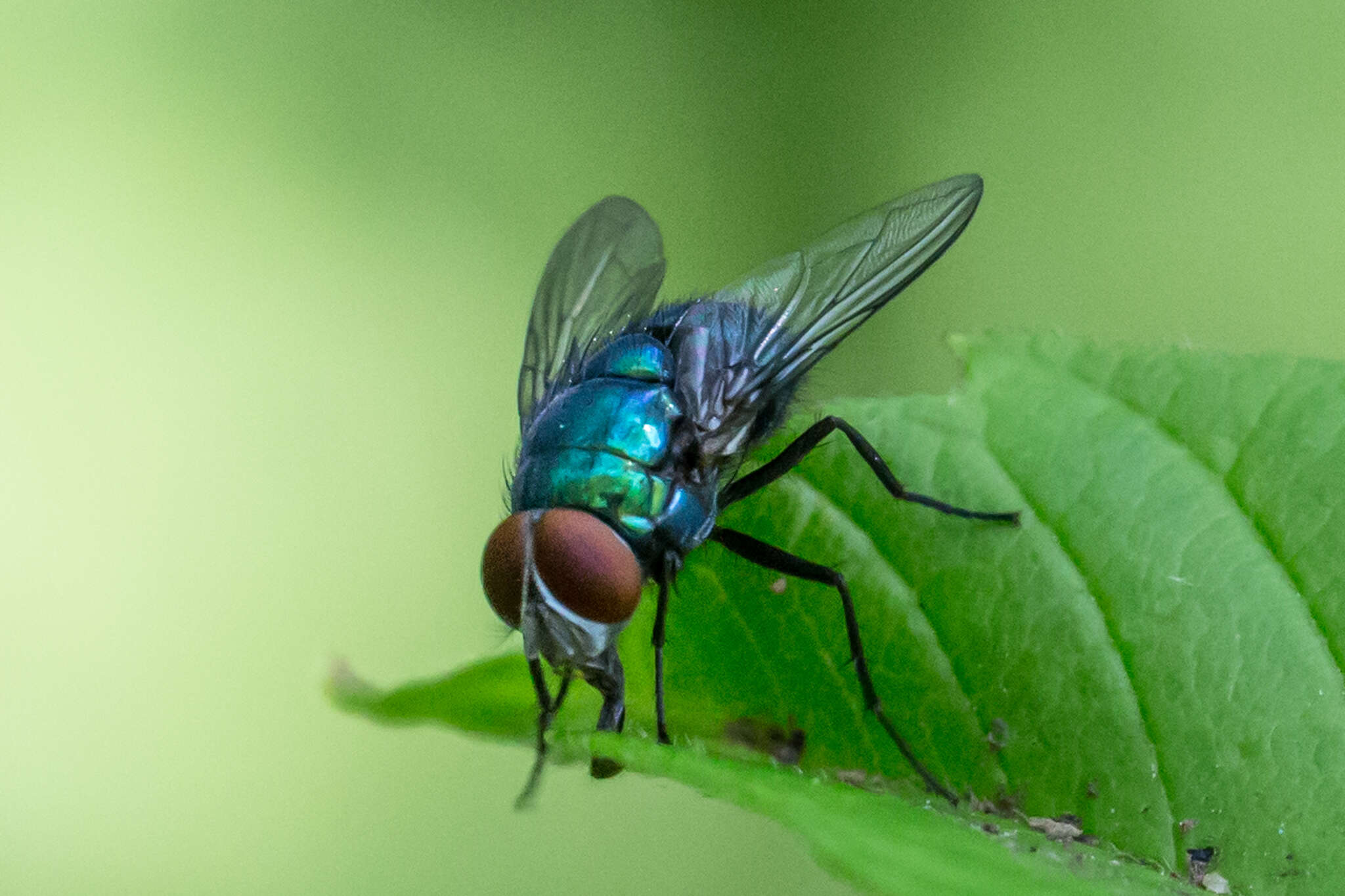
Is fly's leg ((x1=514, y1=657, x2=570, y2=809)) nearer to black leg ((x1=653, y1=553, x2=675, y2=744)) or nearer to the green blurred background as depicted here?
black leg ((x1=653, y1=553, x2=675, y2=744))

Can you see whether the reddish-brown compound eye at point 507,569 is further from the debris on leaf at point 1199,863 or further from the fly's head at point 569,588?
the debris on leaf at point 1199,863

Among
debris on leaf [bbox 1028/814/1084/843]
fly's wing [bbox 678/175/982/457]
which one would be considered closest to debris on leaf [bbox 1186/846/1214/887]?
debris on leaf [bbox 1028/814/1084/843]

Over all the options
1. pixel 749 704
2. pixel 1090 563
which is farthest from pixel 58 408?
pixel 1090 563

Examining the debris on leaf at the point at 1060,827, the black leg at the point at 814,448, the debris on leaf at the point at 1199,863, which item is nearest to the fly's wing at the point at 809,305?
the black leg at the point at 814,448

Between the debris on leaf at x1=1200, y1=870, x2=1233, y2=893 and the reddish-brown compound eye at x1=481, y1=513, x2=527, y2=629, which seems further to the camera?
the reddish-brown compound eye at x1=481, y1=513, x2=527, y2=629

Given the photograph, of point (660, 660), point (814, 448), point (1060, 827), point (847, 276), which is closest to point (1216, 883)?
point (1060, 827)

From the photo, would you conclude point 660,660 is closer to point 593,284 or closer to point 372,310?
point 593,284

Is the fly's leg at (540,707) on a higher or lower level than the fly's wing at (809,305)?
lower
